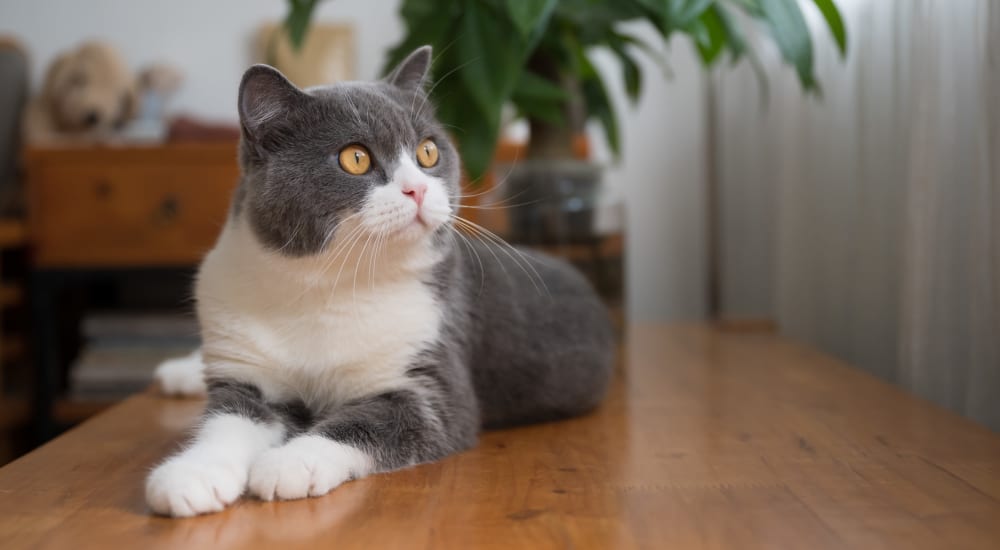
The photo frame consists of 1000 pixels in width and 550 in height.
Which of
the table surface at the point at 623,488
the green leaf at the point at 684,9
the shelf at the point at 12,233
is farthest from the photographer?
the shelf at the point at 12,233

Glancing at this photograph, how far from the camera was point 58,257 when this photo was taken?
230 centimetres

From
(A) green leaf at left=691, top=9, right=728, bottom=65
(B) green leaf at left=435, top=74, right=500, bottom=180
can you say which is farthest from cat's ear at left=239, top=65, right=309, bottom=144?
(A) green leaf at left=691, top=9, right=728, bottom=65

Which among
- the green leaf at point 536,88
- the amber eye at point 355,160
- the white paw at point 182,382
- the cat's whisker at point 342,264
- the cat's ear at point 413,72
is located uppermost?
the green leaf at point 536,88

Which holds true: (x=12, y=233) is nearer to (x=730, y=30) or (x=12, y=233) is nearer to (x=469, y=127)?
(x=469, y=127)

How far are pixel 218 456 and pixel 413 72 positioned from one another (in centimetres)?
57

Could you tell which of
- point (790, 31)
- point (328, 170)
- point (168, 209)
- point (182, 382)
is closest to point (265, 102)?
point (328, 170)

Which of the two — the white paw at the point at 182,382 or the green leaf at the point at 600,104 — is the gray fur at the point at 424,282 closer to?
the white paw at the point at 182,382

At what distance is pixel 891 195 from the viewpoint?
154cm

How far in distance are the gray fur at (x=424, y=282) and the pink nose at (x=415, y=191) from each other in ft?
0.13

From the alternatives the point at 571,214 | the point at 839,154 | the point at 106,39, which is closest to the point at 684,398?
the point at 571,214

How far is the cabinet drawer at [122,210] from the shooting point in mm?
2299

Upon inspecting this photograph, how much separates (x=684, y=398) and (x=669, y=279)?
4.58ft

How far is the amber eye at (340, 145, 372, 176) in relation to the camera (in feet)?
3.33

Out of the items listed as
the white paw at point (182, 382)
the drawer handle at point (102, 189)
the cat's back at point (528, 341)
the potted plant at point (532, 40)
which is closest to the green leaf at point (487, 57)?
the potted plant at point (532, 40)
